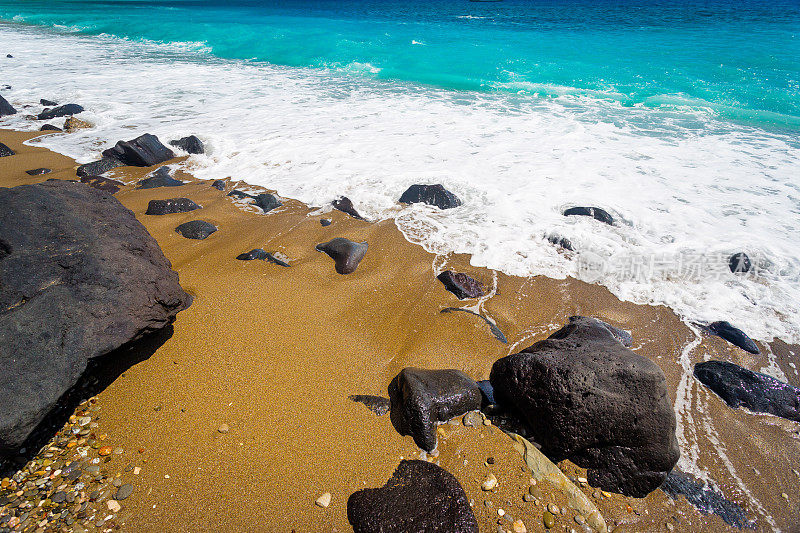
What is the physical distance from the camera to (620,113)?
10.2 meters

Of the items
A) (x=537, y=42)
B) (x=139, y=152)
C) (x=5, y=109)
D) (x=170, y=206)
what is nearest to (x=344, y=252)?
(x=170, y=206)

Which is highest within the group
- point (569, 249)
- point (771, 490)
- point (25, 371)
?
point (25, 371)

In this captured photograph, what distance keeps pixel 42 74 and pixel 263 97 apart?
790 cm

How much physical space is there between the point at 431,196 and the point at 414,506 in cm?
412

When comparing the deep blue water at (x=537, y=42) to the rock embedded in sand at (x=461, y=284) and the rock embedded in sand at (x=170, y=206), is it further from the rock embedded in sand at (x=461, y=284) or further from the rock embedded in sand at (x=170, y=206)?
the rock embedded in sand at (x=461, y=284)

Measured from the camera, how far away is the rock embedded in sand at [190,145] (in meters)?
6.79

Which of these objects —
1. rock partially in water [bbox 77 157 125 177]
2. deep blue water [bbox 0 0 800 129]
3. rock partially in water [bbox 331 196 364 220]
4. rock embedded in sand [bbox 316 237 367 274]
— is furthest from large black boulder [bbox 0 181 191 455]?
deep blue water [bbox 0 0 800 129]

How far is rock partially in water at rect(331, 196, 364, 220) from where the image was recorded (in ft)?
16.9

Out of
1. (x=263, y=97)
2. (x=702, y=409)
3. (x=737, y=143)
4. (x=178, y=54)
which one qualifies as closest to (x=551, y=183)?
(x=702, y=409)

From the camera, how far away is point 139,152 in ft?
20.1

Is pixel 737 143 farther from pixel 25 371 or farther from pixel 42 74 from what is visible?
pixel 42 74

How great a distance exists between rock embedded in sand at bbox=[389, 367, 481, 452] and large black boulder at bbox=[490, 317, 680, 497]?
349 millimetres

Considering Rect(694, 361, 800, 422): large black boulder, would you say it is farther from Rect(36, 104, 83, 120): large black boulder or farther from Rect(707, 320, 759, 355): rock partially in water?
Rect(36, 104, 83, 120): large black boulder

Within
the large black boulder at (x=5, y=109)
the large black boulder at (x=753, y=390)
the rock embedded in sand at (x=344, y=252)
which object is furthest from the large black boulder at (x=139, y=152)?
the large black boulder at (x=753, y=390)
